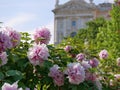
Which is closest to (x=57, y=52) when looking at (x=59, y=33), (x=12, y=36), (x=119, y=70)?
(x=12, y=36)

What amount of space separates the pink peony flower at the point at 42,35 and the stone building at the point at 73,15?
6257 cm

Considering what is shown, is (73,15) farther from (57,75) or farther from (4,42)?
(4,42)

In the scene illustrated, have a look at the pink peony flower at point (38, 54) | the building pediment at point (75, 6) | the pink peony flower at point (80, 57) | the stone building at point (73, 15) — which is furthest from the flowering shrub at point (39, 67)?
the building pediment at point (75, 6)

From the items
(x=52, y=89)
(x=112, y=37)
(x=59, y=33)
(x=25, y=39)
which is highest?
(x=25, y=39)

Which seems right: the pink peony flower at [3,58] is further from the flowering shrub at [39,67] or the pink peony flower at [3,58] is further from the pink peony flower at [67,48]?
the pink peony flower at [67,48]

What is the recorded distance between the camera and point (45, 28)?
14.0ft

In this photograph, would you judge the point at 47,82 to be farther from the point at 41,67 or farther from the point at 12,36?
the point at 12,36

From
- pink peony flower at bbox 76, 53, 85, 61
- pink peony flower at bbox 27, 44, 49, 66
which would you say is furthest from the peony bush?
pink peony flower at bbox 76, 53, 85, 61

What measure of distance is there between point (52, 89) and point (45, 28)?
54 centimetres

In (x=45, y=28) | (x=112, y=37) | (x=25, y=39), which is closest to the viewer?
(x=45, y=28)

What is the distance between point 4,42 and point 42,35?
0.62 metres

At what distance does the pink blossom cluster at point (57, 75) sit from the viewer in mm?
3973

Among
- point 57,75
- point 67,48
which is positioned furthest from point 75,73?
point 67,48

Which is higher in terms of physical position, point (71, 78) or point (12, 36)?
point (12, 36)
